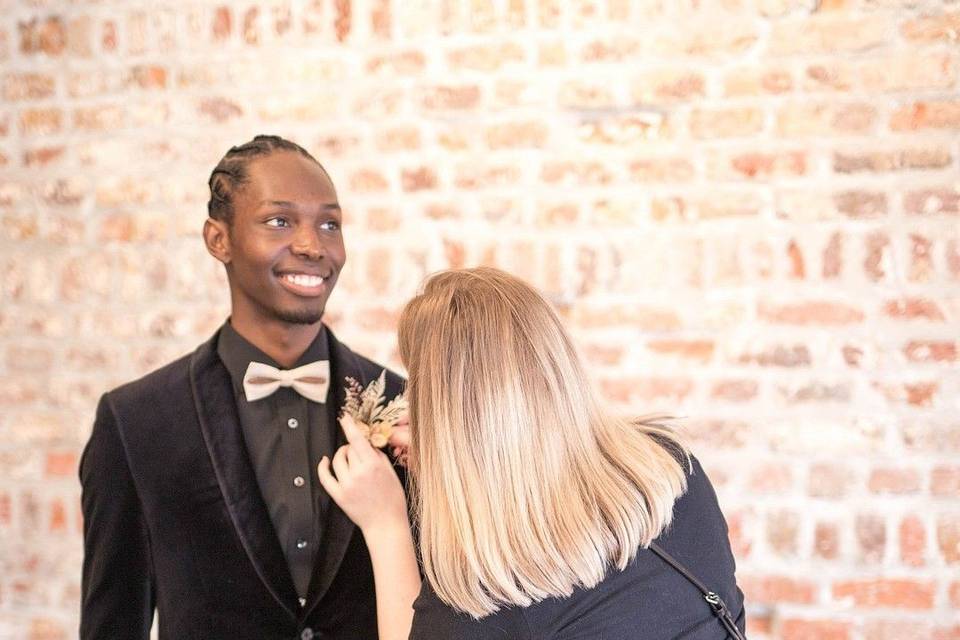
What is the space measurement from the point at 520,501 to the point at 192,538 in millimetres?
639

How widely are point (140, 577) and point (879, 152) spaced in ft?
6.70

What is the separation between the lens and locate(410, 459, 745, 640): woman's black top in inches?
56.0

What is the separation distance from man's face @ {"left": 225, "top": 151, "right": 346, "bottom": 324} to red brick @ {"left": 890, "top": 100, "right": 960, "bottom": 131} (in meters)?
1.56

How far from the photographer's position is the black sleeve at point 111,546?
1799 millimetres

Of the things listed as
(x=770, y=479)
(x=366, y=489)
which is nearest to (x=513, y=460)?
(x=366, y=489)

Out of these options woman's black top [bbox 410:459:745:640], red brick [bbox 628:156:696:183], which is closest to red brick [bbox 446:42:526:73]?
red brick [bbox 628:156:696:183]

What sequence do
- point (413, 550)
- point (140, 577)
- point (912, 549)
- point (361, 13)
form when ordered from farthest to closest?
1. point (361, 13)
2. point (912, 549)
3. point (140, 577)
4. point (413, 550)

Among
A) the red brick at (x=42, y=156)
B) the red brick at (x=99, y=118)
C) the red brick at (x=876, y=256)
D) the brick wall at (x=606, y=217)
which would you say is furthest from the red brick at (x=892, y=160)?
the red brick at (x=42, y=156)

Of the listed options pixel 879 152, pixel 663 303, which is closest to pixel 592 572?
pixel 663 303

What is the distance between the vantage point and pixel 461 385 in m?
1.54

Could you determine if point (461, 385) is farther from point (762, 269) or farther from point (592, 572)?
point (762, 269)

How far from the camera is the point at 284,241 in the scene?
184 cm

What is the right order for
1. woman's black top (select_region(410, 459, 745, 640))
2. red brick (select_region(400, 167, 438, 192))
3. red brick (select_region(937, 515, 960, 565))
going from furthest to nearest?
red brick (select_region(400, 167, 438, 192))
red brick (select_region(937, 515, 960, 565))
woman's black top (select_region(410, 459, 745, 640))

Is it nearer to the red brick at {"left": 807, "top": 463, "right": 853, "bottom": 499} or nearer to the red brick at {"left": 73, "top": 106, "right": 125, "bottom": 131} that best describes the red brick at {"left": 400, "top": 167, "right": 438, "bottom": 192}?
the red brick at {"left": 73, "top": 106, "right": 125, "bottom": 131}
